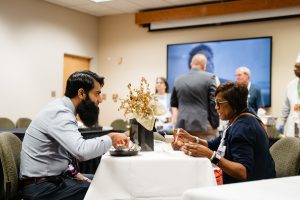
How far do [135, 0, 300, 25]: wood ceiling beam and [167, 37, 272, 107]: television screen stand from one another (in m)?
0.50

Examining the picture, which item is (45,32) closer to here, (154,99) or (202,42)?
(202,42)

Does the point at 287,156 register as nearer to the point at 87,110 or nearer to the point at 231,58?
the point at 87,110

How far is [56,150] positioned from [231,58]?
518cm

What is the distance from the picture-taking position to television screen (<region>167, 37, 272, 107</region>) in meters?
6.64

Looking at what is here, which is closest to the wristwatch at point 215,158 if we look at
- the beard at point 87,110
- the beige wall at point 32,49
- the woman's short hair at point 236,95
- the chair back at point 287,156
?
the woman's short hair at point 236,95

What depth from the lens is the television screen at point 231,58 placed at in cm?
664

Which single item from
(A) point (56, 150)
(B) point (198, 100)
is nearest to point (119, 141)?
(A) point (56, 150)

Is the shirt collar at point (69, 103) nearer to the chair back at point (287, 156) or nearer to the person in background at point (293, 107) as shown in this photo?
the chair back at point (287, 156)

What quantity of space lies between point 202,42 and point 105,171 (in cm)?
552

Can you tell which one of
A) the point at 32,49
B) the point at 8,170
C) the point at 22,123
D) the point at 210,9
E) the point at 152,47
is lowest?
the point at 22,123

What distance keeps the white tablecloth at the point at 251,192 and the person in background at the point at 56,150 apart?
4.07 ft

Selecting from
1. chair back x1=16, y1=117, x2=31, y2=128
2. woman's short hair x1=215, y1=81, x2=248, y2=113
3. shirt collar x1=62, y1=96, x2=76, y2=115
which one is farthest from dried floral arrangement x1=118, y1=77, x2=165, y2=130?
chair back x1=16, y1=117, x2=31, y2=128

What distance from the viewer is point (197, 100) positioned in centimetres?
448

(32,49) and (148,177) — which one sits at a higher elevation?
(32,49)
